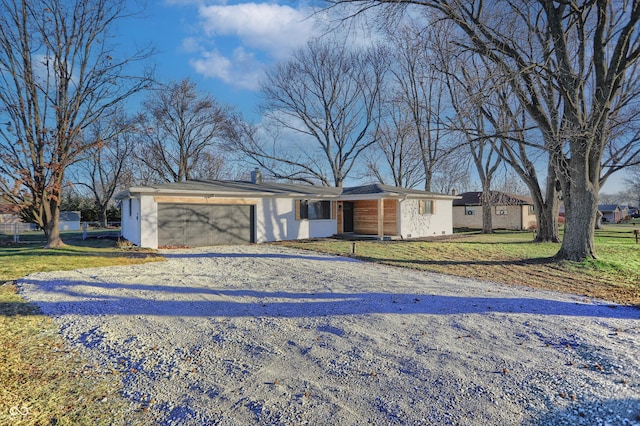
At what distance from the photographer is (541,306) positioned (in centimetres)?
618

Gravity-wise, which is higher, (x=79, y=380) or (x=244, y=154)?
(x=244, y=154)

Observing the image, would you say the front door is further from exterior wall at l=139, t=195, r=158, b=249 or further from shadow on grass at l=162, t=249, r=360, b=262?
exterior wall at l=139, t=195, r=158, b=249

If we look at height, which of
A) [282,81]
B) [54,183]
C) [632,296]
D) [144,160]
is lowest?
[632,296]

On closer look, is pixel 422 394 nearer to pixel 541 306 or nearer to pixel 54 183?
pixel 541 306

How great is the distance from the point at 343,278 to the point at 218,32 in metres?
9.03

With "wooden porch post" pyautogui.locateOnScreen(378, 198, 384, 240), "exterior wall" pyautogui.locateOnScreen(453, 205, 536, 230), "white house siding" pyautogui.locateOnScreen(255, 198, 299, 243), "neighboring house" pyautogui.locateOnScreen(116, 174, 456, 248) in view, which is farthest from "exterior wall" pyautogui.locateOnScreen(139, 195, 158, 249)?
"exterior wall" pyautogui.locateOnScreen(453, 205, 536, 230)

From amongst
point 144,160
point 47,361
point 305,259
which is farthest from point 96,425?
point 144,160

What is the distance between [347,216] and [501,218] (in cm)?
1640

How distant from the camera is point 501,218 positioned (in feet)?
97.9

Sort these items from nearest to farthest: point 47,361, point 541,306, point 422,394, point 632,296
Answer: point 422,394 → point 47,361 → point 541,306 → point 632,296

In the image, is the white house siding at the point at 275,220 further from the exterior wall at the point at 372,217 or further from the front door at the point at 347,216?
the exterior wall at the point at 372,217

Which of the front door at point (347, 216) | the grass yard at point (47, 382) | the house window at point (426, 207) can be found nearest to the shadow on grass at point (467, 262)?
the grass yard at point (47, 382)

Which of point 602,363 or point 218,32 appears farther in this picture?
point 218,32

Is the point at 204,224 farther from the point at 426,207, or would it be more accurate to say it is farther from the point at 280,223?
the point at 426,207
